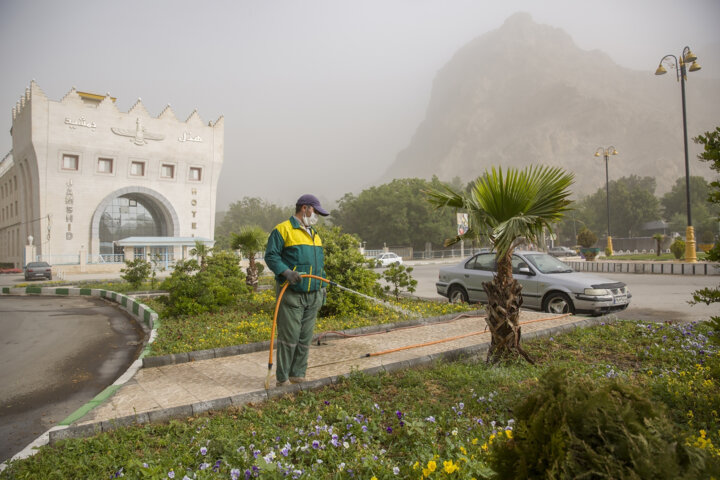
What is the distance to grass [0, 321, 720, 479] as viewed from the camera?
276 centimetres

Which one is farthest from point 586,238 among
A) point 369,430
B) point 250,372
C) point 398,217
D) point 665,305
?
point 369,430

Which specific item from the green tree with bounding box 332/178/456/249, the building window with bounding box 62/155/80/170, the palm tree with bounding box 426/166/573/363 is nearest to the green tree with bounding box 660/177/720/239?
the green tree with bounding box 332/178/456/249

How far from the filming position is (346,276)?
9.14 m

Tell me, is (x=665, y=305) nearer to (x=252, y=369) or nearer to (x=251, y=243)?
(x=252, y=369)

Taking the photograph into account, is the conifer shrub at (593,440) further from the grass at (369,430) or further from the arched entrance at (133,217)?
the arched entrance at (133,217)

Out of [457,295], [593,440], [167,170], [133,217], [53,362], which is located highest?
[167,170]

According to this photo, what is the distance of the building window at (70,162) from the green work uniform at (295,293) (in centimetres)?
4550

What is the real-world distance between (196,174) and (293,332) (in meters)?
47.9

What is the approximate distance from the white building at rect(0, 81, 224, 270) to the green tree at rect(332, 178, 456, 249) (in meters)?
19.2

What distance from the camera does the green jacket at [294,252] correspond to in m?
4.50

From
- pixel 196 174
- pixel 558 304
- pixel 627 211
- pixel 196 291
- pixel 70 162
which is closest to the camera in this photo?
pixel 558 304

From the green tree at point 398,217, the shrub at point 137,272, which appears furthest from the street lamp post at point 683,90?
the green tree at point 398,217

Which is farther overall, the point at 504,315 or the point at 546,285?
the point at 546,285

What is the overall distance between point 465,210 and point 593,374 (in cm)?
221
